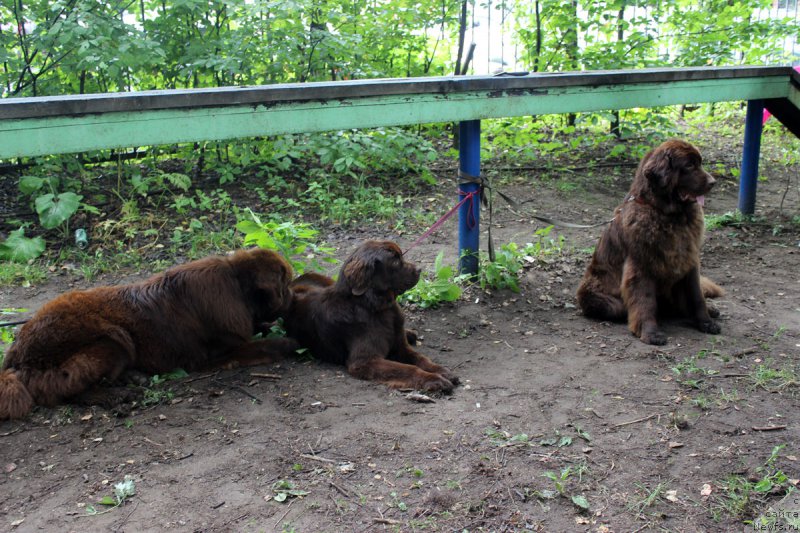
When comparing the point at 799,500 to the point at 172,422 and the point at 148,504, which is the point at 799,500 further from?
the point at 172,422

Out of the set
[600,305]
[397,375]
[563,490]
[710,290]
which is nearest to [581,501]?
[563,490]

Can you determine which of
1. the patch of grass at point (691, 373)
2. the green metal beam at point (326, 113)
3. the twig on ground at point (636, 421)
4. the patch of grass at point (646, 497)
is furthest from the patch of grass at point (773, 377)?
the green metal beam at point (326, 113)

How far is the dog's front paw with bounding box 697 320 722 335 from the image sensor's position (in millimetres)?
5199

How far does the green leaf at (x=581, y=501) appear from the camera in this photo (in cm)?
312

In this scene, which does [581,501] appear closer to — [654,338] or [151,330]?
[654,338]

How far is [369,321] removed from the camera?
15.5ft

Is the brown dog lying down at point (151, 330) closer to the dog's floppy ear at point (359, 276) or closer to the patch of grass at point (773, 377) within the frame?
the dog's floppy ear at point (359, 276)

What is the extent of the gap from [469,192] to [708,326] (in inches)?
85.1

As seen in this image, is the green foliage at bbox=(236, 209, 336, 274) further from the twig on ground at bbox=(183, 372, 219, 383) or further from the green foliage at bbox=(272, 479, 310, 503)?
the green foliage at bbox=(272, 479, 310, 503)

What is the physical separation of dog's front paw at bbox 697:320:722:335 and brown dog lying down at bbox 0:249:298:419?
3.06 m

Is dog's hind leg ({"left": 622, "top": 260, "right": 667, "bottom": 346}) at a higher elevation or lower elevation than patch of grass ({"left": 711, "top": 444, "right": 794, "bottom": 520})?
higher

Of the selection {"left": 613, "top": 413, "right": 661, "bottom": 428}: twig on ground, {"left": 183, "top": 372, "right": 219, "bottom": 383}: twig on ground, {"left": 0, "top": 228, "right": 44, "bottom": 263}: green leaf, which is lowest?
{"left": 613, "top": 413, "right": 661, "bottom": 428}: twig on ground

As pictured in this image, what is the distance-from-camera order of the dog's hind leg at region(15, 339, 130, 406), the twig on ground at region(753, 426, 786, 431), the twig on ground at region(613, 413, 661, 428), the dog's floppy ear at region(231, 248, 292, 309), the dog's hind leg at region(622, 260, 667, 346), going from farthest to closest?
1. the dog's hind leg at region(622, 260, 667, 346)
2. the dog's floppy ear at region(231, 248, 292, 309)
3. the dog's hind leg at region(15, 339, 130, 406)
4. the twig on ground at region(613, 413, 661, 428)
5. the twig on ground at region(753, 426, 786, 431)

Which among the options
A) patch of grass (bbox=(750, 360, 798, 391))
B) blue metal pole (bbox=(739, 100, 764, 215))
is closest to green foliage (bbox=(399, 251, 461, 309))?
patch of grass (bbox=(750, 360, 798, 391))
